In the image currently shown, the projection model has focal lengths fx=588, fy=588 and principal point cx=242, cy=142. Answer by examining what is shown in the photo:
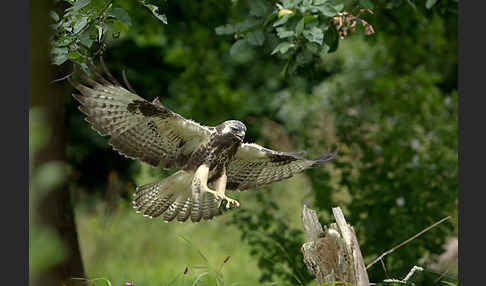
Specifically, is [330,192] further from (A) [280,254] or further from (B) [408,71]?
(B) [408,71]

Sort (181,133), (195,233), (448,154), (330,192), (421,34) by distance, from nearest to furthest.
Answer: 1. (181,133)
2. (330,192)
3. (448,154)
4. (421,34)
5. (195,233)

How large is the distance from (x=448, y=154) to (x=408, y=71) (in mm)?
1636

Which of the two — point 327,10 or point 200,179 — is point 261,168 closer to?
point 200,179

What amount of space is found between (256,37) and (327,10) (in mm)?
498

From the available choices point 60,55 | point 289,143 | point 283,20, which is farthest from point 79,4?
point 289,143

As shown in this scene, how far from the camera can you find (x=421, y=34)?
22.7 feet

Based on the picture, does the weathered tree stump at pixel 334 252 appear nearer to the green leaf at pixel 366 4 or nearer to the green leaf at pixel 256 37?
the green leaf at pixel 256 37

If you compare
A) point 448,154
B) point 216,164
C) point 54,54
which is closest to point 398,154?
point 448,154

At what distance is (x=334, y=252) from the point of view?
10.2 feet

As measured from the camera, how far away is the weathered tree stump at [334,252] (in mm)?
3045

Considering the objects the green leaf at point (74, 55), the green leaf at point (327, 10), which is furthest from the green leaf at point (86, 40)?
the green leaf at point (327, 10)

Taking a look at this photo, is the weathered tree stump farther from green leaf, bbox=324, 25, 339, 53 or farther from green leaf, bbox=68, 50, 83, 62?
green leaf, bbox=68, 50, 83, 62

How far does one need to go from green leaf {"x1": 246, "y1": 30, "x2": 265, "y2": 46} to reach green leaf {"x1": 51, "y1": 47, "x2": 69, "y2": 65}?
114 cm

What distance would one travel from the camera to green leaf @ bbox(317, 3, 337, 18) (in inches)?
134
